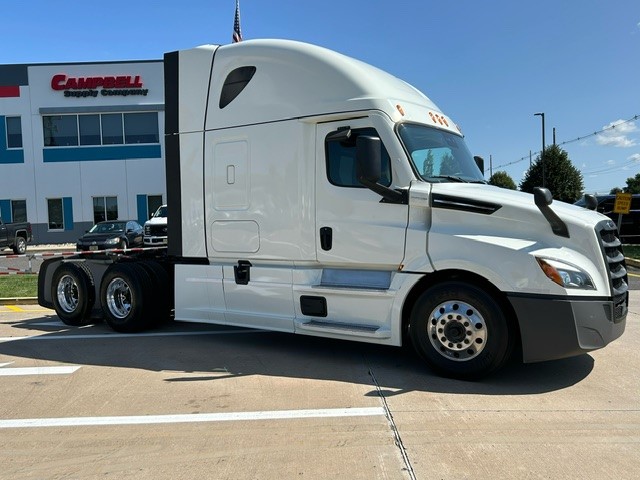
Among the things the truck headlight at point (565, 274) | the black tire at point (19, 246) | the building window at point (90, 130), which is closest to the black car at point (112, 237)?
the black tire at point (19, 246)

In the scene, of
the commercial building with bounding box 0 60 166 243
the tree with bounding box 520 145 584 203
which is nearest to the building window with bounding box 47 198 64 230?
the commercial building with bounding box 0 60 166 243

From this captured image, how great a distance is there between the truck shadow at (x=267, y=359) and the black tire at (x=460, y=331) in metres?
0.19

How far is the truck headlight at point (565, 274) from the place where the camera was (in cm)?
451

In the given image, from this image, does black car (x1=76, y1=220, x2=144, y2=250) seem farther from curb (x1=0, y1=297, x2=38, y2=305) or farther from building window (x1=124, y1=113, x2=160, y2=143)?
building window (x1=124, y1=113, x2=160, y2=143)

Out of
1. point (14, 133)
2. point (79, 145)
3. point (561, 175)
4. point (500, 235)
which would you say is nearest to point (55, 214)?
point (79, 145)

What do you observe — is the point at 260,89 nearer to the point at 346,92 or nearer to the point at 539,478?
the point at 346,92

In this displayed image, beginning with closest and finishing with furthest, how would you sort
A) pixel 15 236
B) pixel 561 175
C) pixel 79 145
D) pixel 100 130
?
pixel 15 236
pixel 79 145
pixel 100 130
pixel 561 175

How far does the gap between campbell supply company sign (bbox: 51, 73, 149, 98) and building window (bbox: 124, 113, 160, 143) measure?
125cm

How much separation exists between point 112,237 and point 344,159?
16.5 m

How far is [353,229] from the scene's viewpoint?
5449 millimetres

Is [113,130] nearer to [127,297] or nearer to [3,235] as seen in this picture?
[3,235]

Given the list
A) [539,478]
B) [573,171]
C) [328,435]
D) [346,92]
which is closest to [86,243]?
[346,92]

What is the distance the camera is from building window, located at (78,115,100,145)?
94.5ft

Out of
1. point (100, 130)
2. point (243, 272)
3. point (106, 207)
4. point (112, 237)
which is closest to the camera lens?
point (243, 272)
